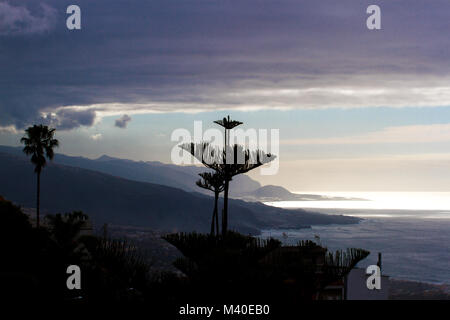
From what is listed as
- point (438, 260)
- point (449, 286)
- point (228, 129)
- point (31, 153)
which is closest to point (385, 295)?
point (228, 129)

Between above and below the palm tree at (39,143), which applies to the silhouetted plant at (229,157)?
below

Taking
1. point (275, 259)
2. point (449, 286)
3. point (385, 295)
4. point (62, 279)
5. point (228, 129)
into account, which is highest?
point (228, 129)

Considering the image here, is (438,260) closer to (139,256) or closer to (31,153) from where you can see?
(31,153)

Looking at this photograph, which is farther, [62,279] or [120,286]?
[62,279]

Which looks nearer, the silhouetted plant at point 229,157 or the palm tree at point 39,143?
the silhouetted plant at point 229,157

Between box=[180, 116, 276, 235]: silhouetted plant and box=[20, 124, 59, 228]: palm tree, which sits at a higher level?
box=[20, 124, 59, 228]: palm tree

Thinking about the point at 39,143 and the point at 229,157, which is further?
the point at 39,143

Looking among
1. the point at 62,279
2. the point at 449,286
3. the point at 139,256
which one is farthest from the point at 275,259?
the point at 449,286

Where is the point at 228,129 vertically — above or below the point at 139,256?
above

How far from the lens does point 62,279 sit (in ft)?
23.9

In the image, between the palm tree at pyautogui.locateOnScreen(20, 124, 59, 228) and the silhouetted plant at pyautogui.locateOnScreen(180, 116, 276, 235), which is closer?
the silhouetted plant at pyautogui.locateOnScreen(180, 116, 276, 235)
